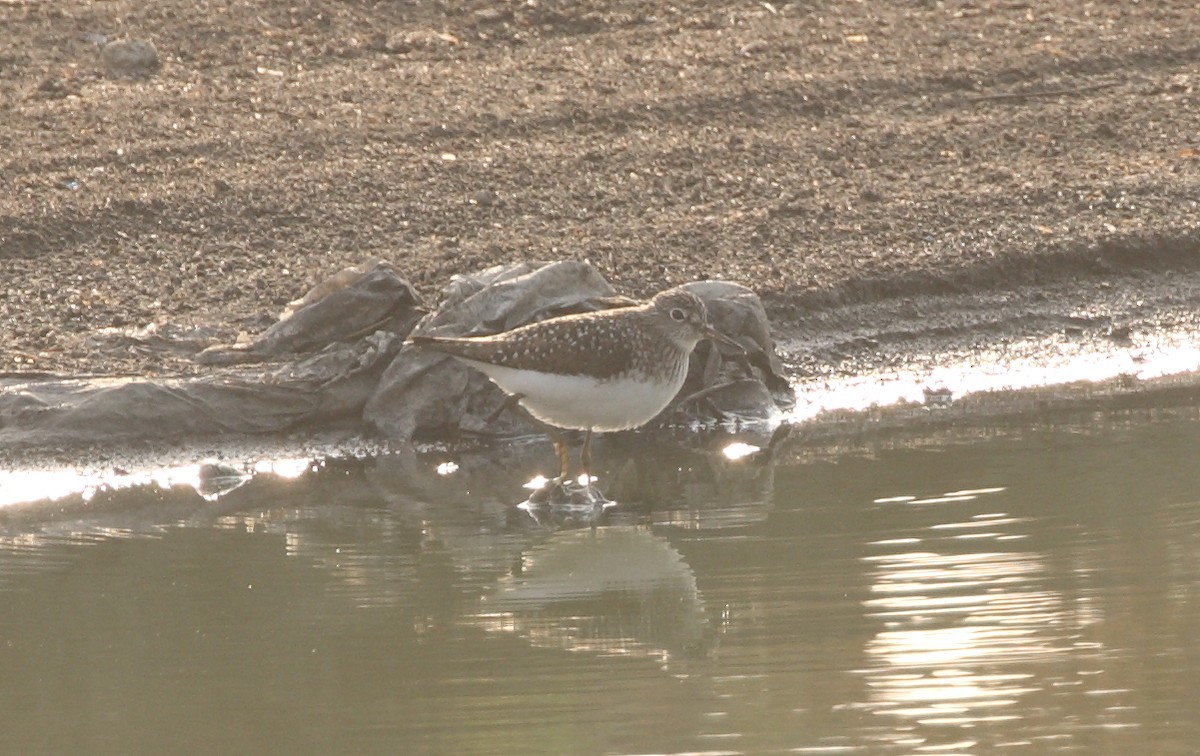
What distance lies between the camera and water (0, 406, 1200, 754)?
552cm

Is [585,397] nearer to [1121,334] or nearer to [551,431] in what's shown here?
[551,431]

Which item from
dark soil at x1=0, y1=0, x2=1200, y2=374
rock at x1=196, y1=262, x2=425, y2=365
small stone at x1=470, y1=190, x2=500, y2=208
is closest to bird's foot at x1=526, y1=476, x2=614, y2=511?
rock at x1=196, y1=262, x2=425, y2=365

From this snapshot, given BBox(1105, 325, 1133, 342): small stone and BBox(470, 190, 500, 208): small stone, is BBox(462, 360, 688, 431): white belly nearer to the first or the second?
BBox(470, 190, 500, 208): small stone

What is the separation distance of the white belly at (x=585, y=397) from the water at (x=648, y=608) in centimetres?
37

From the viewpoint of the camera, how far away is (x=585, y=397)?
841 centimetres

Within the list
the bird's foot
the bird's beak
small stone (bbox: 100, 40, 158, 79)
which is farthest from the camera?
small stone (bbox: 100, 40, 158, 79)

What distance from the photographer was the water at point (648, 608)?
5.52 m

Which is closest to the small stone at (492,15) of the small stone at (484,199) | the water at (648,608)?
the small stone at (484,199)

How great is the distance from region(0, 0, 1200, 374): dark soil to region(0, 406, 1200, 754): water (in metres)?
2.31

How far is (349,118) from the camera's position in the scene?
1312 cm

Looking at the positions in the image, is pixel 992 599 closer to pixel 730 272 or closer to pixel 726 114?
pixel 730 272

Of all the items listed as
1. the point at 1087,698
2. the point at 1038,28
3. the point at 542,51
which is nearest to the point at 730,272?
the point at 542,51

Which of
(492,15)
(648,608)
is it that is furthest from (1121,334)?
(492,15)

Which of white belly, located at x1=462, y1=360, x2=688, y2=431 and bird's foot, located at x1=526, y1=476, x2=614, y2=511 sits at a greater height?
white belly, located at x1=462, y1=360, x2=688, y2=431
